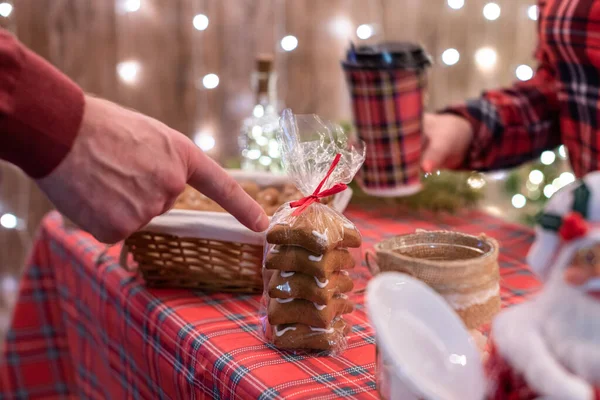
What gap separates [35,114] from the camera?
0.60m

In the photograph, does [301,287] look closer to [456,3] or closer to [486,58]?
[456,3]

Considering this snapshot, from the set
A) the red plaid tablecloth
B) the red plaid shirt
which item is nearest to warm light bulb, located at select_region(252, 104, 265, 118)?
the red plaid tablecloth

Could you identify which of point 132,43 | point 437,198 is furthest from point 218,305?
point 132,43

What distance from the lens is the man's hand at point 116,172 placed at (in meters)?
0.61

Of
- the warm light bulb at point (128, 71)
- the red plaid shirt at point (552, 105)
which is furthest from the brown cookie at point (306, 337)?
the warm light bulb at point (128, 71)

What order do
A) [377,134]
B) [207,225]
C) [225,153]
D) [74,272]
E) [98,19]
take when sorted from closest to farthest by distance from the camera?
[207,225], [377,134], [74,272], [98,19], [225,153]

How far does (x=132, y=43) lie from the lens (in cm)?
199

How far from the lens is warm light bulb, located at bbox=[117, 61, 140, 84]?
78.2 inches

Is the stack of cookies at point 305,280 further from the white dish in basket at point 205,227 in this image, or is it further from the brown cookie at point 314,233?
the white dish in basket at point 205,227

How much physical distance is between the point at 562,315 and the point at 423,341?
107 mm

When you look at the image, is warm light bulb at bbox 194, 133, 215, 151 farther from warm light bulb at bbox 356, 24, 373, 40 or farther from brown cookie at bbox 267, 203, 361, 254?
brown cookie at bbox 267, 203, 361, 254

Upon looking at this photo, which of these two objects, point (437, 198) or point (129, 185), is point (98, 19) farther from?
point (129, 185)

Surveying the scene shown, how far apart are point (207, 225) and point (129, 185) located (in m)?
0.23

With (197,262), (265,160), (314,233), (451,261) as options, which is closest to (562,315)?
(451,261)
